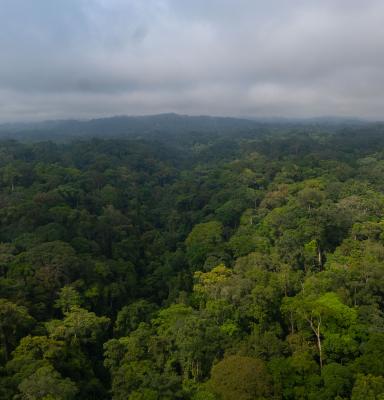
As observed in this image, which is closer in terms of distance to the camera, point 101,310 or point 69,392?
point 69,392

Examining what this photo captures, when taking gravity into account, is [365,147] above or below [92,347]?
above

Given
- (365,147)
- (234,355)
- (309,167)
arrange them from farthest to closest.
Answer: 1. (365,147)
2. (309,167)
3. (234,355)

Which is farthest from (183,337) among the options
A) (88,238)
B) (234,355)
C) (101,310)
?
(88,238)

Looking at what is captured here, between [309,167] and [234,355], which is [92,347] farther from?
[309,167]

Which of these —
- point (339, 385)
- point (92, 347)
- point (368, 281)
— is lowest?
point (92, 347)

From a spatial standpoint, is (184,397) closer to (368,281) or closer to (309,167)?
(368,281)

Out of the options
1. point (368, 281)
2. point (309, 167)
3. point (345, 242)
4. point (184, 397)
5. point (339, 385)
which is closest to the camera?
point (339, 385)

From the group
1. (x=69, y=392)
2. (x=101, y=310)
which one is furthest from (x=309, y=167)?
(x=69, y=392)
